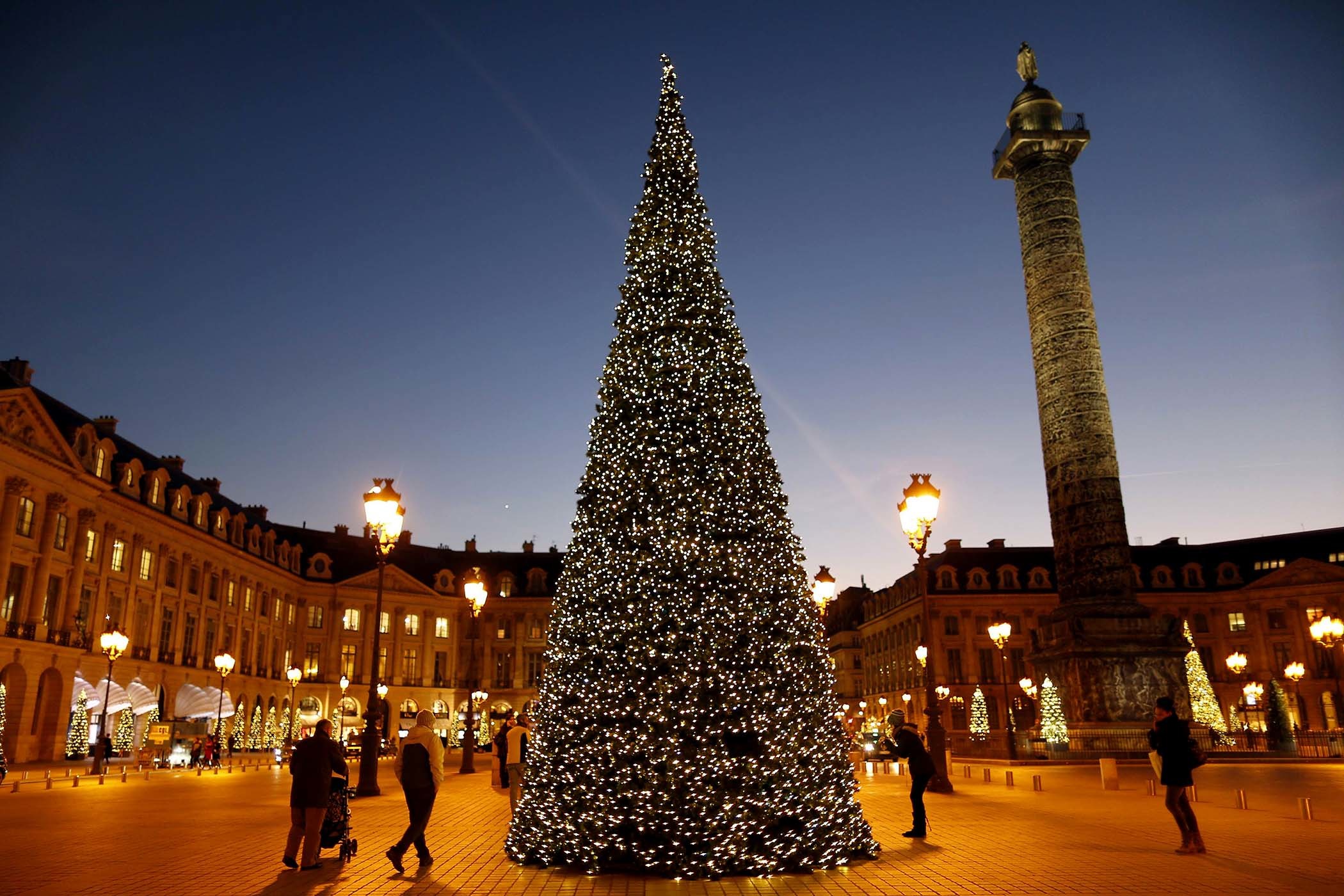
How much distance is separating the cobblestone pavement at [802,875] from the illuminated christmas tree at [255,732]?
4439 centimetres

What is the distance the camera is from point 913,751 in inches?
Result: 526

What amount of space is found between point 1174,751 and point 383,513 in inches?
524

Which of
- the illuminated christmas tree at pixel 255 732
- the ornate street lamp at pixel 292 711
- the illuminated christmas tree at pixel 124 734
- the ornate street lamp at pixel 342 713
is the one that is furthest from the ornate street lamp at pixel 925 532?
the illuminated christmas tree at pixel 255 732

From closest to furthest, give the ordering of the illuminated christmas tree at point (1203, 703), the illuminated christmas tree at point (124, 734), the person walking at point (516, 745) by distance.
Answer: the person walking at point (516, 745) → the illuminated christmas tree at point (1203, 703) → the illuminated christmas tree at point (124, 734)

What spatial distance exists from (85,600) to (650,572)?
42.3 m

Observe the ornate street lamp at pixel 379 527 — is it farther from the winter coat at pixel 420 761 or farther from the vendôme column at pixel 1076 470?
the vendôme column at pixel 1076 470

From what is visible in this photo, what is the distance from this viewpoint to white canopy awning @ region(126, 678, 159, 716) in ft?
152

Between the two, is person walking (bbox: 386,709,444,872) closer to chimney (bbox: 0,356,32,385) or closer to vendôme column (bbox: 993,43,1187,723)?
vendôme column (bbox: 993,43,1187,723)

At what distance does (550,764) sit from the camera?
35.3 ft

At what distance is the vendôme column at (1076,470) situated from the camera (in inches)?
1312

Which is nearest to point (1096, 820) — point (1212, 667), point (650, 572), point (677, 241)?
point (650, 572)

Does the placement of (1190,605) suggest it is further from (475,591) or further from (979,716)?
(475,591)

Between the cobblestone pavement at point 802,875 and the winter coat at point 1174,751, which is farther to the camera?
the winter coat at point 1174,751

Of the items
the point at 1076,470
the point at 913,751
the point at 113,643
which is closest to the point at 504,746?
the point at 913,751
